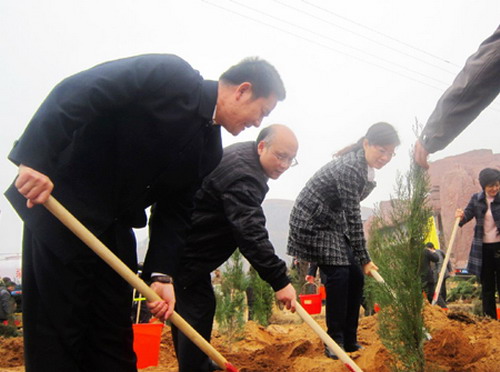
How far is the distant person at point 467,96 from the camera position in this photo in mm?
2139

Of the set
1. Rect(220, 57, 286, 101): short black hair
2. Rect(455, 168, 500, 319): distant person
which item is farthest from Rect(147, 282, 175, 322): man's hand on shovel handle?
Rect(455, 168, 500, 319): distant person

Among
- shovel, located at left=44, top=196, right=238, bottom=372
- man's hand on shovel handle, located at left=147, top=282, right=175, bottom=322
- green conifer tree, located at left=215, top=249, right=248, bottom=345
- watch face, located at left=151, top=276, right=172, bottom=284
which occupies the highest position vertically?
shovel, located at left=44, top=196, right=238, bottom=372

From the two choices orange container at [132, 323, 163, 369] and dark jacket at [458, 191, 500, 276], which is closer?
orange container at [132, 323, 163, 369]

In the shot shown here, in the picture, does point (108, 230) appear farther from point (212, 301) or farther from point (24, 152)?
point (212, 301)

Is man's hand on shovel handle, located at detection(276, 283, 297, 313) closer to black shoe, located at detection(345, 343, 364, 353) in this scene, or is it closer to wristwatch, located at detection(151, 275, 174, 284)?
wristwatch, located at detection(151, 275, 174, 284)

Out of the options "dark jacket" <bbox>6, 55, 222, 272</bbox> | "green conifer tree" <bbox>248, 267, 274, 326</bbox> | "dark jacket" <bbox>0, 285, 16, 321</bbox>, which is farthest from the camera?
"dark jacket" <bbox>0, 285, 16, 321</bbox>

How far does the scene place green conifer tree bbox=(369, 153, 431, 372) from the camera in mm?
3049

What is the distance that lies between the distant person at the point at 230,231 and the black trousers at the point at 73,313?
102 cm

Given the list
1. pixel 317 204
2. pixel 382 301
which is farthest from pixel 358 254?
pixel 382 301

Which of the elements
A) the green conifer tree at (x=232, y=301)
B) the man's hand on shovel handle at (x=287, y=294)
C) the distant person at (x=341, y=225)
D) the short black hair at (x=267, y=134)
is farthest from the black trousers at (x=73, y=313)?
the green conifer tree at (x=232, y=301)

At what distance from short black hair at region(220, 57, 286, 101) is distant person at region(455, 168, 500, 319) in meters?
4.72

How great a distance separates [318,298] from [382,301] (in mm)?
5802

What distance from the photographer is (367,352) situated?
3969mm

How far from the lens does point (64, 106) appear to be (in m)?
Result: 1.91
